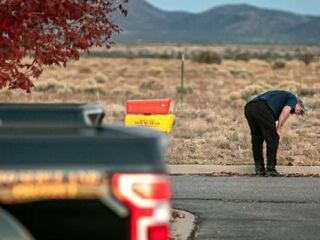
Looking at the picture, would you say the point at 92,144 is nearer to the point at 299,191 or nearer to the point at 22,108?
the point at 22,108

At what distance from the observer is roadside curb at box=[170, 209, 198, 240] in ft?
27.3

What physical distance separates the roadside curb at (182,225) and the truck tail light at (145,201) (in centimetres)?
458

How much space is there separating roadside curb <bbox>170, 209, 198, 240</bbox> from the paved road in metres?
0.10

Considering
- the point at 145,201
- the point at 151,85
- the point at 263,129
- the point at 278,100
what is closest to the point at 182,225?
the point at 263,129

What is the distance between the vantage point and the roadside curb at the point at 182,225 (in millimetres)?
8312

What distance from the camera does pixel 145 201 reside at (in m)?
3.55

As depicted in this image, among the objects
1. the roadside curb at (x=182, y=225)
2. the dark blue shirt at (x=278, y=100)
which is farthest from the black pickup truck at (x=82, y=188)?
the dark blue shirt at (x=278, y=100)

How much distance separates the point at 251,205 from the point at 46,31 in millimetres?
3834

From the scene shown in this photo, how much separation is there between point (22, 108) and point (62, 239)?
4.53 feet

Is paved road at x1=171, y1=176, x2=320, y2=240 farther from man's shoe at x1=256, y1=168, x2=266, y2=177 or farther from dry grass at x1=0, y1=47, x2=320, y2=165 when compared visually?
dry grass at x1=0, y1=47, x2=320, y2=165

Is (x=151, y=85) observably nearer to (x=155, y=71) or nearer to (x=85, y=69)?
(x=155, y=71)

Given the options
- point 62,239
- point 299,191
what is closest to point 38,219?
point 62,239

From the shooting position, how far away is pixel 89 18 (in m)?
8.51

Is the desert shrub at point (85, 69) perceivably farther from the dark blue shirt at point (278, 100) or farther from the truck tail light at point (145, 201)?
the truck tail light at point (145, 201)
